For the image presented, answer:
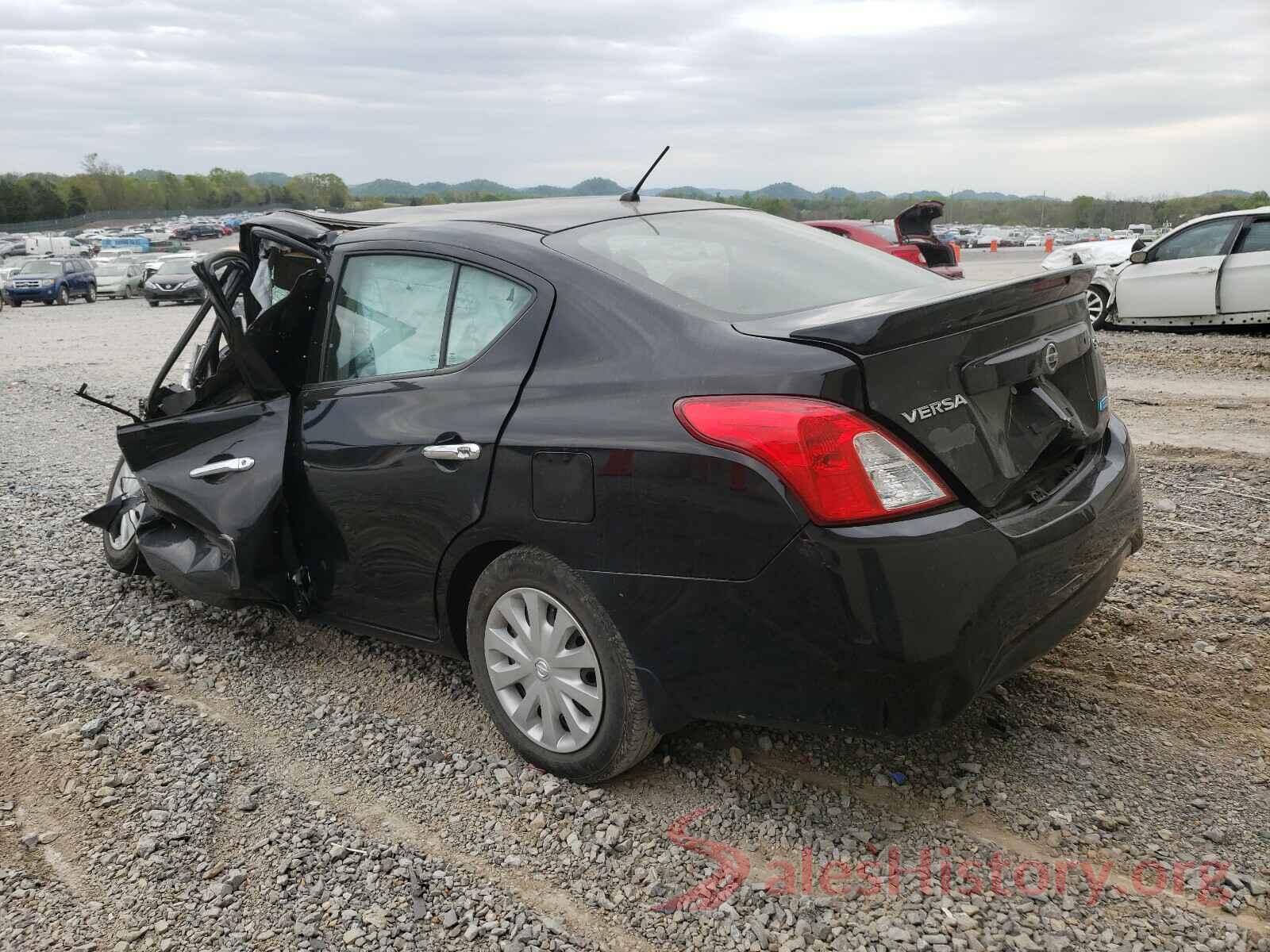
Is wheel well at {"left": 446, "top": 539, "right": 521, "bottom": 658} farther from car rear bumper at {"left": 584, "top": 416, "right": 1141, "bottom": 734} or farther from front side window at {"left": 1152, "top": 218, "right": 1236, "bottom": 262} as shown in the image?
front side window at {"left": 1152, "top": 218, "right": 1236, "bottom": 262}

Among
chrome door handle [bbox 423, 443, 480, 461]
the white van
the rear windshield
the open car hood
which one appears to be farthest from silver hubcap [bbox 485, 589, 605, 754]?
the white van

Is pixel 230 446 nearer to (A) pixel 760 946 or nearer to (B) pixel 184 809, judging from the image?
(B) pixel 184 809

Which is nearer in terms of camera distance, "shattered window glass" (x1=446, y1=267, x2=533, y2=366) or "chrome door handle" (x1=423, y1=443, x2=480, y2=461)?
"chrome door handle" (x1=423, y1=443, x2=480, y2=461)

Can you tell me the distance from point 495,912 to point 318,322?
2.15 metres

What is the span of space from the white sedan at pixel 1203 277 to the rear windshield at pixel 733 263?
9793mm

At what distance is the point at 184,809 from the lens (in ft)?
10.3

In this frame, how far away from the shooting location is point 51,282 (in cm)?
3012

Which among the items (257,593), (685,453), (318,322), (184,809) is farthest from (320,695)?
(685,453)

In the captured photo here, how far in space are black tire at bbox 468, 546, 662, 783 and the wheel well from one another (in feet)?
0.16

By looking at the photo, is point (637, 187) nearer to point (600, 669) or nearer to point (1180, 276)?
point (600, 669)

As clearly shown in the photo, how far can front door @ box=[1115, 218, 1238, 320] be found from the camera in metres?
11.9

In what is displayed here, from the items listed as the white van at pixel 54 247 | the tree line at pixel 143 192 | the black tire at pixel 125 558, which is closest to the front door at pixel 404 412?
the black tire at pixel 125 558

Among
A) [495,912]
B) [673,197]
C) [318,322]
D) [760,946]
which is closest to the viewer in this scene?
[760,946]

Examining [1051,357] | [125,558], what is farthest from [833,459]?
[125,558]
